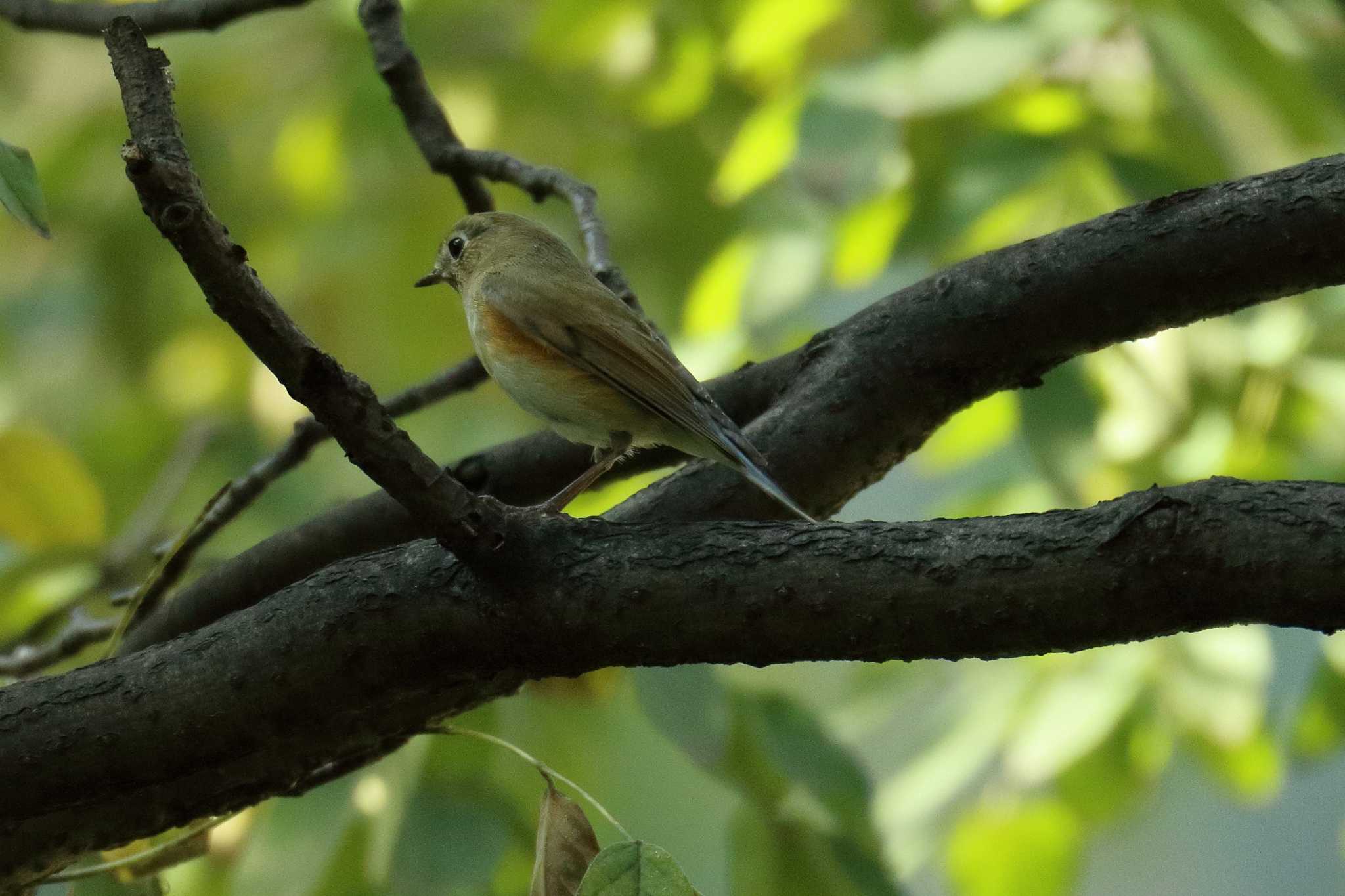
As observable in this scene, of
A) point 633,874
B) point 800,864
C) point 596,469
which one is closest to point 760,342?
point 596,469

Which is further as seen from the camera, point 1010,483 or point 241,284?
point 1010,483

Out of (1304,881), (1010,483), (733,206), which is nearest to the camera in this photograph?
(1010,483)

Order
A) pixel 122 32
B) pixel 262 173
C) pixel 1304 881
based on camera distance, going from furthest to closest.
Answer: pixel 1304 881
pixel 262 173
pixel 122 32

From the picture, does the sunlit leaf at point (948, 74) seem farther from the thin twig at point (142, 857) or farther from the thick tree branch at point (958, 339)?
the thin twig at point (142, 857)

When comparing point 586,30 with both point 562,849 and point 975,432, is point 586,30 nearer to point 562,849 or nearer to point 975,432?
point 975,432

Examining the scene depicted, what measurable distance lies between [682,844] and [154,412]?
3454 mm

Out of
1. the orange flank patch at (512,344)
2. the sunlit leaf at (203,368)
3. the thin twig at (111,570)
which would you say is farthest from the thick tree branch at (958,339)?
the sunlit leaf at (203,368)

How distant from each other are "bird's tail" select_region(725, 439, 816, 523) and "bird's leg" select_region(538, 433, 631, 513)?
0.54m

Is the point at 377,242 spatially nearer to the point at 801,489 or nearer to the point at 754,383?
the point at 754,383

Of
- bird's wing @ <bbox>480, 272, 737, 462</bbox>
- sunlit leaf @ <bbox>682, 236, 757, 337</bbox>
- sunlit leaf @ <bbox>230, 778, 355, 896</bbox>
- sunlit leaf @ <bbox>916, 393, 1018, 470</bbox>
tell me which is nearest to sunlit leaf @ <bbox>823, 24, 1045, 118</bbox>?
sunlit leaf @ <bbox>682, 236, 757, 337</bbox>

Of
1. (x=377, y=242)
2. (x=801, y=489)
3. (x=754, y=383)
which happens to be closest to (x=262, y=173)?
(x=377, y=242)

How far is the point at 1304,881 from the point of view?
8680 mm

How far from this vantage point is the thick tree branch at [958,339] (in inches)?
100

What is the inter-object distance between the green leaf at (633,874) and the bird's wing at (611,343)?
1105 millimetres
